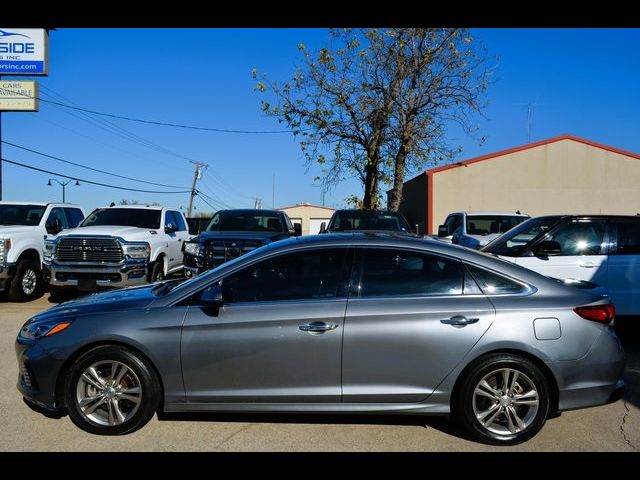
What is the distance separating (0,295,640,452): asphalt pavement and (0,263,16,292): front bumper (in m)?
5.94

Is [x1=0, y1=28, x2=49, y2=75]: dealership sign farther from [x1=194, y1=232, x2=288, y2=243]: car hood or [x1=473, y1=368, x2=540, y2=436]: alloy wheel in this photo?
[x1=473, y1=368, x2=540, y2=436]: alloy wheel

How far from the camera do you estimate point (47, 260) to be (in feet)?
32.0

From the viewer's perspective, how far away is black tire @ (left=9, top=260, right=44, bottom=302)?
33.0 feet

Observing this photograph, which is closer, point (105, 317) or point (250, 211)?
point (105, 317)

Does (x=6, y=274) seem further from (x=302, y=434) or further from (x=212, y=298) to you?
(x=302, y=434)

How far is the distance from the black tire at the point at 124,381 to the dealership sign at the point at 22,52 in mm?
21310

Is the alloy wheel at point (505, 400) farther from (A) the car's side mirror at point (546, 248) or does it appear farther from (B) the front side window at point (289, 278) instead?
(A) the car's side mirror at point (546, 248)

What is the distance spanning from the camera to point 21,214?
11.3 meters

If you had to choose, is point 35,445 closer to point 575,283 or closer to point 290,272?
point 290,272

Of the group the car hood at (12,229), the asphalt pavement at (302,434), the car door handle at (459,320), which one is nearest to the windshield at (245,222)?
the car hood at (12,229)

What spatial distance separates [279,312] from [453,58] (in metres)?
19.1

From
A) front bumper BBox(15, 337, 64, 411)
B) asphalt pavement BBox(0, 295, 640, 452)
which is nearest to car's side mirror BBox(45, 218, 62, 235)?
asphalt pavement BBox(0, 295, 640, 452)

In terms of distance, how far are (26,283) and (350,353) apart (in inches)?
351
